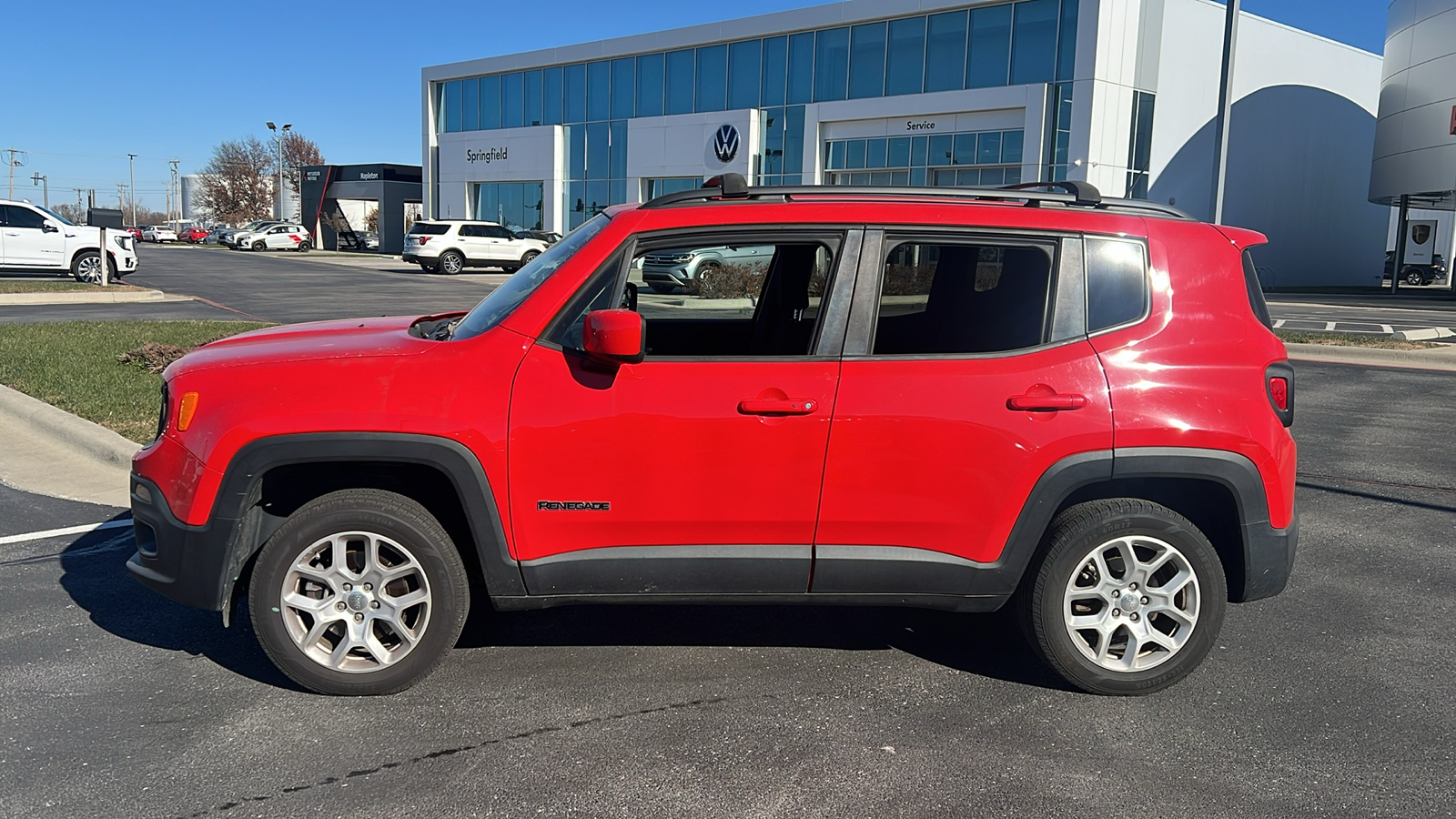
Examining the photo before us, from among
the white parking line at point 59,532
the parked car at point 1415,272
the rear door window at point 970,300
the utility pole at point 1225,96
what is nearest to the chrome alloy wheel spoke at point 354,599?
the rear door window at point 970,300

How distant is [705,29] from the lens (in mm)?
43719

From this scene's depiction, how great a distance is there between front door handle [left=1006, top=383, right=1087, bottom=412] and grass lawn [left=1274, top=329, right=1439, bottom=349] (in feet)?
51.6

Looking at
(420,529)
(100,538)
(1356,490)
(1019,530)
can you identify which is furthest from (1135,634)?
(100,538)

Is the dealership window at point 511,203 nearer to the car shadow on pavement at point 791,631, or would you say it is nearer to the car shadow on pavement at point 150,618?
the car shadow on pavement at point 150,618

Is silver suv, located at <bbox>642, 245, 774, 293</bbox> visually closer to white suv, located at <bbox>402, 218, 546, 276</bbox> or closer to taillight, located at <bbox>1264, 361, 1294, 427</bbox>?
taillight, located at <bbox>1264, 361, 1294, 427</bbox>

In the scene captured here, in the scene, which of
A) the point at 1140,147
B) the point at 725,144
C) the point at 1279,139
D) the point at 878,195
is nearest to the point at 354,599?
the point at 878,195

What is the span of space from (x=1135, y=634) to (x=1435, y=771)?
0.99m

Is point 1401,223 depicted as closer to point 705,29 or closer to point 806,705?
point 705,29

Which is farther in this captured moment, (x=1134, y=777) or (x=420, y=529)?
A: (x=420, y=529)

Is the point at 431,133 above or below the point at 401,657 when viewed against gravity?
above

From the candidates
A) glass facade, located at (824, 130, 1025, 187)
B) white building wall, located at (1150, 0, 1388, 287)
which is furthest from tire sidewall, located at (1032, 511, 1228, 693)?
white building wall, located at (1150, 0, 1388, 287)

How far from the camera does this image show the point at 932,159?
125ft

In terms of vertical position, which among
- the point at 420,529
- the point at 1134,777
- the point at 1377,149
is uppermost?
the point at 1377,149

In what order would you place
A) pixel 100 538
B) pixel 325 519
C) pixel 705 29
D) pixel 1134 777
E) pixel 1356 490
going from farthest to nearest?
1. pixel 705 29
2. pixel 1356 490
3. pixel 100 538
4. pixel 325 519
5. pixel 1134 777
